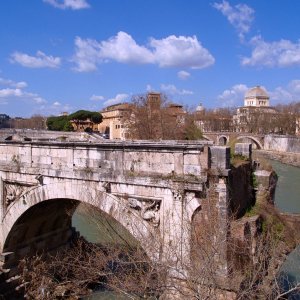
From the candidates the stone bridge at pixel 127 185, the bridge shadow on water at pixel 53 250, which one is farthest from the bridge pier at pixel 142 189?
the bridge shadow on water at pixel 53 250

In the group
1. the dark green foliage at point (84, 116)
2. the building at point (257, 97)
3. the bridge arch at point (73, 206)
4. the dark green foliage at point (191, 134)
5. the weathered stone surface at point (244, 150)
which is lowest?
the bridge arch at point (73, 206)

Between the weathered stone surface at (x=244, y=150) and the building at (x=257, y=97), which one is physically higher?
the building at (x=257, y=97)

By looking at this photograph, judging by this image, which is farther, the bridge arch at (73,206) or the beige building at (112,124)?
the beige building at (112,124)

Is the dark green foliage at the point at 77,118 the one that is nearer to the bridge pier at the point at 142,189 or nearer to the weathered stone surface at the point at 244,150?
the bridge pier at the point at 142,189

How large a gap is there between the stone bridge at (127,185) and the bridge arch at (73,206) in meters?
0.02

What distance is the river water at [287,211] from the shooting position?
11727 mm

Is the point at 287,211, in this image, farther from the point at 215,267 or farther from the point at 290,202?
the point at 215,267

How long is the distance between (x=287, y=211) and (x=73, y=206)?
1224 centimetres

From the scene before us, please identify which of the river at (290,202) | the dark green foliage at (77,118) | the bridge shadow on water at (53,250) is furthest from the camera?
the dark green foliage at (77,118)

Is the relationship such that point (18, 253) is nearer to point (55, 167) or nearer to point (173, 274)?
point (55, 167)

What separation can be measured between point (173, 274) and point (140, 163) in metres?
2.24

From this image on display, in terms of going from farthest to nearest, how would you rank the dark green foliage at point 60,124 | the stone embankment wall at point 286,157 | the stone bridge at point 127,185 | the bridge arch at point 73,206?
1. the dark green foliage at point 60,124
2. the stone embankment wall at point 286,157
3. the bridge arch at point 73,206
4. the stone bridge at point 127,185

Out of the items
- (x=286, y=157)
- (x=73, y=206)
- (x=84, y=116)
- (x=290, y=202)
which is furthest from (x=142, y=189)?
(x=84, y=116)

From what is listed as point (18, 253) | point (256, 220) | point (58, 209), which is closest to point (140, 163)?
point (256, 220)
